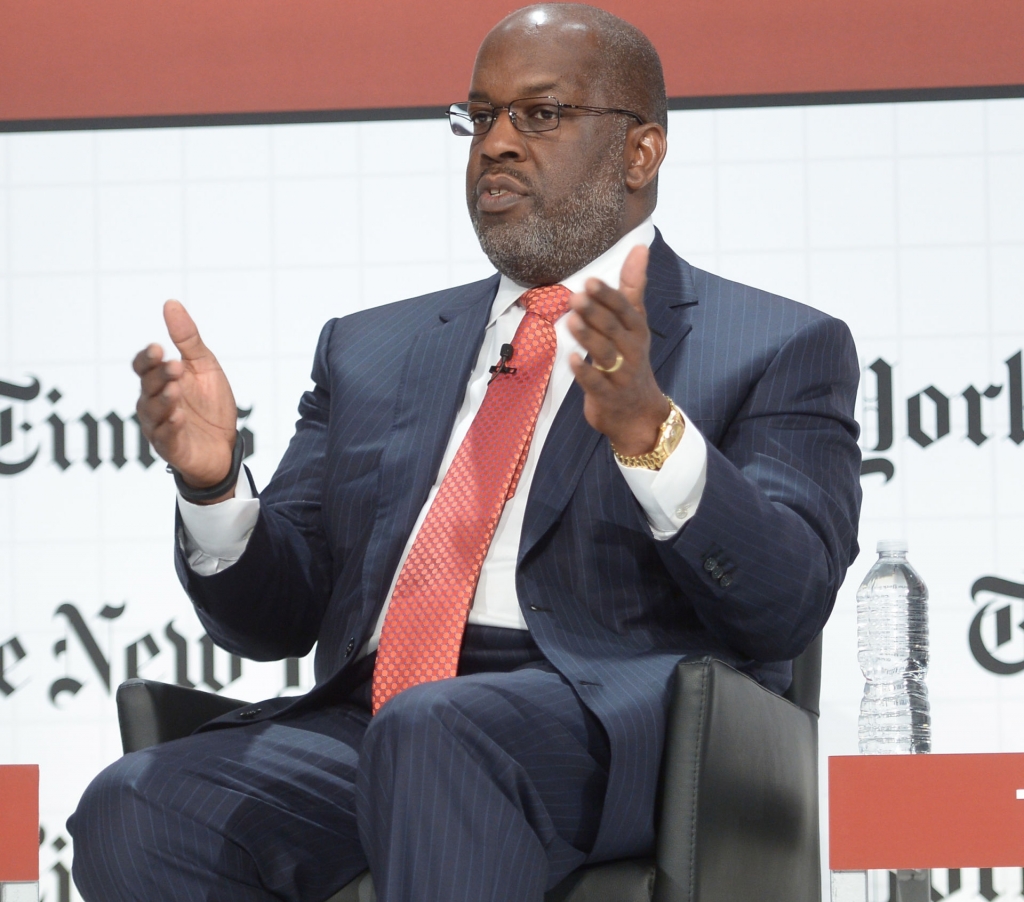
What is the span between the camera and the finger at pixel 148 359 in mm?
1697

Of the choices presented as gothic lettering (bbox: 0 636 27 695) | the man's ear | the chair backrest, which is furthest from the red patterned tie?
gothic lettering (bbox: 0 636 27 695)

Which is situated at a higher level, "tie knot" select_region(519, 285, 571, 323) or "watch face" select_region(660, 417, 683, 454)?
"tie knot" select_region(519, 285, 571, 323)

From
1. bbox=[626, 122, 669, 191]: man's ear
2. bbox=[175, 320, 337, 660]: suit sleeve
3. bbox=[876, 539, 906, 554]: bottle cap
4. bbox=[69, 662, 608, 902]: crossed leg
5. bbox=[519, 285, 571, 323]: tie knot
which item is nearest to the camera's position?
bbox=[69, 662, 608, 902]: crossed leg

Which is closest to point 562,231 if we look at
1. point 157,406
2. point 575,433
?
point 575,433

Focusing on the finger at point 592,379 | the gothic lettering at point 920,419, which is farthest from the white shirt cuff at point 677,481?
the gothic lettering at point 920,419

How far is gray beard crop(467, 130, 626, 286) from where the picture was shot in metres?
2.17

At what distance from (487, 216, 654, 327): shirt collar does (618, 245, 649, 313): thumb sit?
0.48m

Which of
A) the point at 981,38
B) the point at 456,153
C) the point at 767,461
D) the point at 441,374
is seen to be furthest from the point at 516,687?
the point at 981,38

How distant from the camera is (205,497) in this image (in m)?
1.90

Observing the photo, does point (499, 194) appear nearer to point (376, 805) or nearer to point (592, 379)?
point (592, 379)

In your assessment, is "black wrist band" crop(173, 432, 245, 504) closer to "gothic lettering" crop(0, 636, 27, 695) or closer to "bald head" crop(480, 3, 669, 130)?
"bald head" crop(480, 3, 669, 130)

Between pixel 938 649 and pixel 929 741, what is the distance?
220mm

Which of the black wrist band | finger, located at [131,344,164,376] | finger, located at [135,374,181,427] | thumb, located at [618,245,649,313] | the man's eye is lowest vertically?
the black wrist band

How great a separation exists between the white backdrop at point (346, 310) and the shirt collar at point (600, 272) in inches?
33.3
